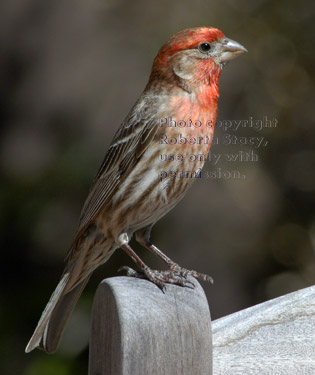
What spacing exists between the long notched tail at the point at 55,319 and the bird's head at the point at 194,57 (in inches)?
38.1

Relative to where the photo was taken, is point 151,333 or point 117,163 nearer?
point 151,333

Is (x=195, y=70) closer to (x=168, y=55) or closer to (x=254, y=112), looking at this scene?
(x=168, y=55)

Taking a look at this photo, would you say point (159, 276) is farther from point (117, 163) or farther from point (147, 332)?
point (117, 163)

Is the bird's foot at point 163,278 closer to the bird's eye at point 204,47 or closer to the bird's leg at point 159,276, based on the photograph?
the bird's leg at point 159,276

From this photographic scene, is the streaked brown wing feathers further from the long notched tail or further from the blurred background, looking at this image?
the blurred background

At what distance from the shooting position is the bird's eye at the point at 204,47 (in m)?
3.16

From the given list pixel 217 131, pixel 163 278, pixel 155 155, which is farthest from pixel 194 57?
pixel 217 131

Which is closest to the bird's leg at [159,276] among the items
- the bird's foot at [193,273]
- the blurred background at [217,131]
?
the bird's foot at [193,273]

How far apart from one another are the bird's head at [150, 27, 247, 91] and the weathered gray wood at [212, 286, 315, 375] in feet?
3.48

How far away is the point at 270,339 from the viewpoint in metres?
2.37

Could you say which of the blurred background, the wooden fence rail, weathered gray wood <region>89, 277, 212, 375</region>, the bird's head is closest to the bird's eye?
the bird's head

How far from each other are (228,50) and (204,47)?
A: 0.33 ft

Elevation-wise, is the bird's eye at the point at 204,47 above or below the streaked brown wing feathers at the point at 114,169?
above

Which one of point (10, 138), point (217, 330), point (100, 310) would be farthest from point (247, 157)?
point (100, 310)
